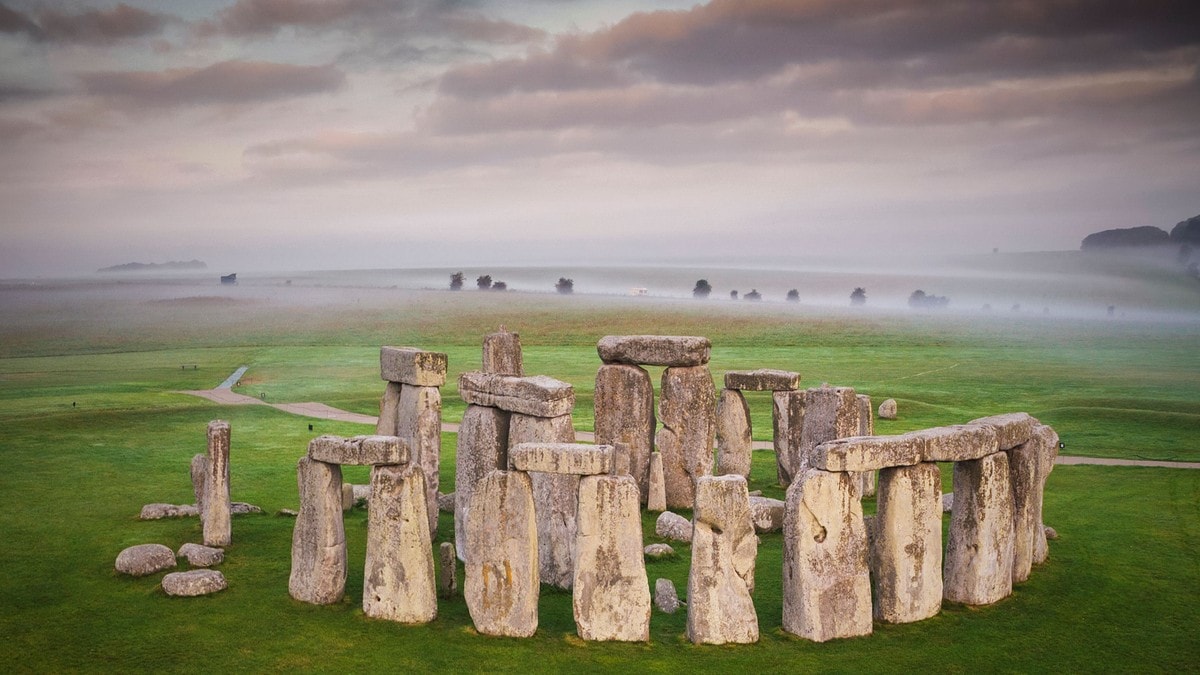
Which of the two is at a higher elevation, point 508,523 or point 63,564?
point 508,523

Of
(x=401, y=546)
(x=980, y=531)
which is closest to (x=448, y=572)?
(x=401, y=546)

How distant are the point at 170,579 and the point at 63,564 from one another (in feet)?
8.72

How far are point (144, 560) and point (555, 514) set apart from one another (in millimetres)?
6246

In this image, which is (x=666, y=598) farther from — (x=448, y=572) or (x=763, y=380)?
(x=763, y=380)

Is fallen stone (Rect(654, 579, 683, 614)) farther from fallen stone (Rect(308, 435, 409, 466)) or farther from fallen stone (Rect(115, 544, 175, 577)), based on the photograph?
fallen stone (Rect(115, 544, 175, 577))

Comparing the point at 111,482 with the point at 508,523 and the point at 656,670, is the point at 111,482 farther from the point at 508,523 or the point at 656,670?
the point at 656,670

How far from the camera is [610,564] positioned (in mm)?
12281

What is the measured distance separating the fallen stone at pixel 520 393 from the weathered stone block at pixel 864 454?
406 centimetres

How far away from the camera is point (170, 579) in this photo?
14203mm

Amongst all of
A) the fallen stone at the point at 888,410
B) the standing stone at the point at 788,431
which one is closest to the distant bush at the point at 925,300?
the fallen stone at the point at 888,410

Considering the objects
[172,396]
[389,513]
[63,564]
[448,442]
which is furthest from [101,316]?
[389,513]

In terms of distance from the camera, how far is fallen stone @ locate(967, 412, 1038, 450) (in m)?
14.1

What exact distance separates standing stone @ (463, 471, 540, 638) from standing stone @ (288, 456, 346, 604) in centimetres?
222

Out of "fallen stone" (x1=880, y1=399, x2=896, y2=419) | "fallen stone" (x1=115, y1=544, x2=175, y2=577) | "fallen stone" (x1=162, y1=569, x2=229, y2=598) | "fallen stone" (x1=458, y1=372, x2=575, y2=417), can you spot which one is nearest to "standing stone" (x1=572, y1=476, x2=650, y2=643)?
"fallen stone" (x1=458, y1=372, x2=575, y2=417)
